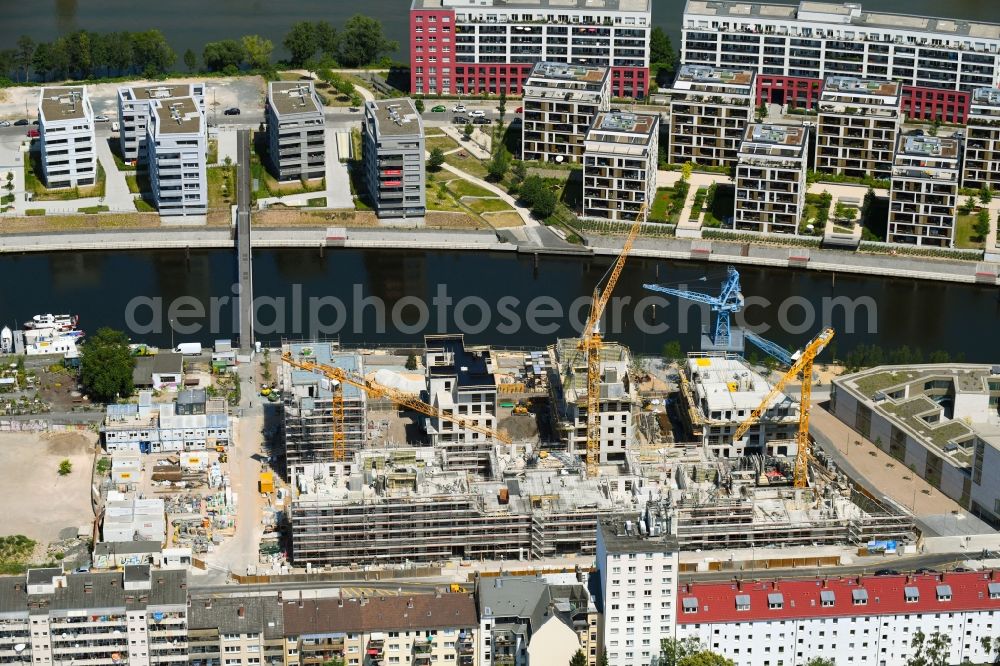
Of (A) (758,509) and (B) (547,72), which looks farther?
(B) (547,72)

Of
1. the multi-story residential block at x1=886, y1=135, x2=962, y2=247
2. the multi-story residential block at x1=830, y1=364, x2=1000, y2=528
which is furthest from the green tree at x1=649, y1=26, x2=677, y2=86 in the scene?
the multi-story residential block at x1=830, y1=364, x2=1000, y2=528

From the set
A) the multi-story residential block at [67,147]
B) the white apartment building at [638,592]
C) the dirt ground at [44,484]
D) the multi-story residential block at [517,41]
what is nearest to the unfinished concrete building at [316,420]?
the dirt ground at [44,484]

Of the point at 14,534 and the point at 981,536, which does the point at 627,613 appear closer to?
the point at 981,536

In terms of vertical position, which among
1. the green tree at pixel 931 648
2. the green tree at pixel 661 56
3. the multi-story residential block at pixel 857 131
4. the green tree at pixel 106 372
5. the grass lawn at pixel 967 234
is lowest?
the green tree at pixel 931 648

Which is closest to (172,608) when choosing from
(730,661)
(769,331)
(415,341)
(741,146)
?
(730,661)

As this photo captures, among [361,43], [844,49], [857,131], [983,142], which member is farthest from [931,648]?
[361,43]

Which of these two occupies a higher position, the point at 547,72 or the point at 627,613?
the point at 547,72

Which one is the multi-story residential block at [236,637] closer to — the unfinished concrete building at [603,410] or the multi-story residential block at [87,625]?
the multi-story residential block at [87,625]
